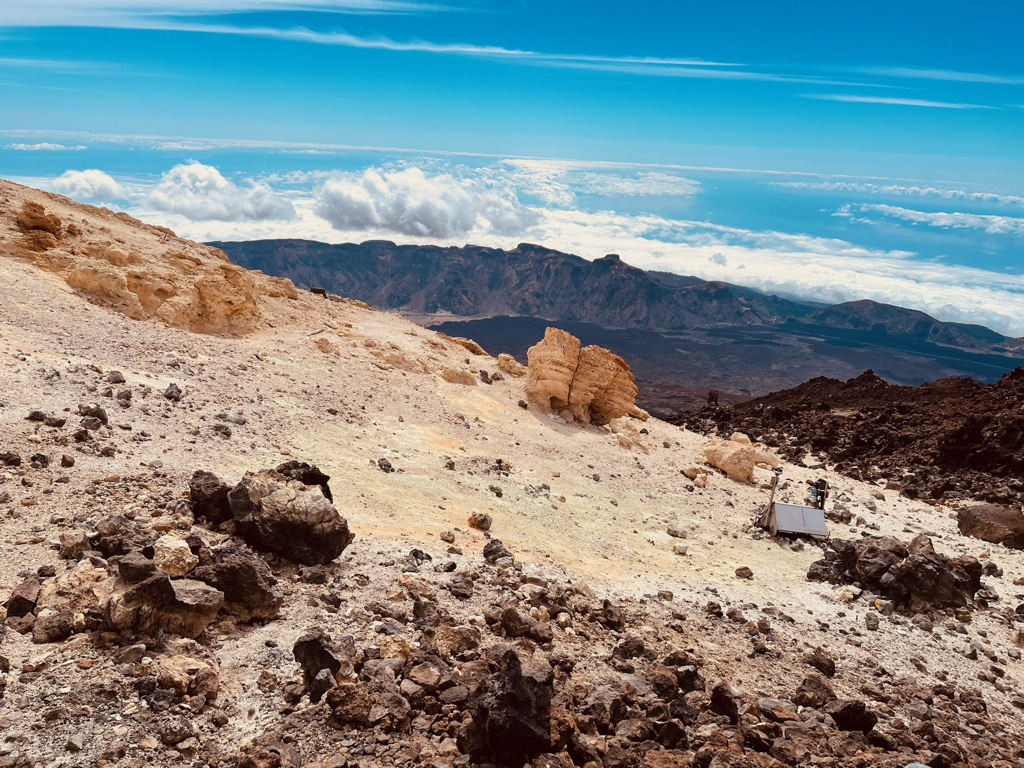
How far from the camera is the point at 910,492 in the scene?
24562 millimetres

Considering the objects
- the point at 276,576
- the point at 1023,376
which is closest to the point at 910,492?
the point at 1023,376

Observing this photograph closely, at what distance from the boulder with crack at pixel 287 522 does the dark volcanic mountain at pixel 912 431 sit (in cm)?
2266

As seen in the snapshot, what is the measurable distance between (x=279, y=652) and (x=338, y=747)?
1545mm

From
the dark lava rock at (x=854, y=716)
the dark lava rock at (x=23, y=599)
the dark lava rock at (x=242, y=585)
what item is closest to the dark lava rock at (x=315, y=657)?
the dark lava rock at (x=242, y=585)

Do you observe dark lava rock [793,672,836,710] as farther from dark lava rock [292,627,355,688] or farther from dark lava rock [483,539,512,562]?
dark lava rock [292,627,355,688]

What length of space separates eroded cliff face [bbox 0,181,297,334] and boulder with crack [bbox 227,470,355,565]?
1520 cm

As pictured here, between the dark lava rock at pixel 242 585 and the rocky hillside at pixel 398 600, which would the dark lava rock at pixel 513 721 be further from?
the dark lava rock at pixel 242 585

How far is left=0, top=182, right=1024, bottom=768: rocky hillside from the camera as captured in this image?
6.55 metres

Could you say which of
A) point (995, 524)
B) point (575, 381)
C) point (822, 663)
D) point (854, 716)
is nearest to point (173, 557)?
point (854, 716)

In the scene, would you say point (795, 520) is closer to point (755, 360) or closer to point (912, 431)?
point (912, 431)

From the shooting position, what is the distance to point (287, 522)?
936 cm

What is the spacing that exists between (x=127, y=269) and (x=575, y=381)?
16.8 meters

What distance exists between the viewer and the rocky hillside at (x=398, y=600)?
655 cm

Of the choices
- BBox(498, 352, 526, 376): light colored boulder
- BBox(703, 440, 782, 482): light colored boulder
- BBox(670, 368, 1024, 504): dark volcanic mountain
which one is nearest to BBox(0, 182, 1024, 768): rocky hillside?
BBox(703, 440, 782, 482): light colored boulder
